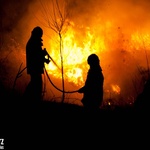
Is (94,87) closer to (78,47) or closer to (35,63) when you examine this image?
(35,63)

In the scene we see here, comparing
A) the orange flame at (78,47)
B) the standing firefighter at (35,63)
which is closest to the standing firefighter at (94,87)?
the standing firefighter at (35,63)

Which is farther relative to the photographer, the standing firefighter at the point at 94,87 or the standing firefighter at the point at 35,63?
the standing firefighter at the point at 35,63

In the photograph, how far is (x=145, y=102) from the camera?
26.2ft

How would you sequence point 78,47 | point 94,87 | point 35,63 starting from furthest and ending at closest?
point 78,47 < point 35,63 < point 94,87

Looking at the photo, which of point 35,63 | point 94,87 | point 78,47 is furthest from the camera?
point 78,47

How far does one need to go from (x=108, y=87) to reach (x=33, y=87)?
78.7 ft

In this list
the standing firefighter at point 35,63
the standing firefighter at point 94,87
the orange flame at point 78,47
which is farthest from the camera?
the orange flame at point 78,47

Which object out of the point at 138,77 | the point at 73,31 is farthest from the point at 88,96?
the point at 138,77

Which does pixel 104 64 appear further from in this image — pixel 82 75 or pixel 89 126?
pixel 89 126

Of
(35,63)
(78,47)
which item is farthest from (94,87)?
(78,47)

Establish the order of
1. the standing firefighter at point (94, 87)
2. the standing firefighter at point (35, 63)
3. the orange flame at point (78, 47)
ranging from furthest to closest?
the orange flame at point (78, 47) < the standing firefighter at point (35, 63) < the standing firefighter at point (94, 87)

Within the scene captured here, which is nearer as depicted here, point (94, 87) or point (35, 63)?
point (94, 87)

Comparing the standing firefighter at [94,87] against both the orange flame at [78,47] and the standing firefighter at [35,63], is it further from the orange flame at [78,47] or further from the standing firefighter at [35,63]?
the orange flame at [78,47]

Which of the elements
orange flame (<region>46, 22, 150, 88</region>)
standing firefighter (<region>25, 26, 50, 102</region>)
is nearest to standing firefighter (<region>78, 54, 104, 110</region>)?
standing firefighter (<region>25, 26, 50, 102</region>)
